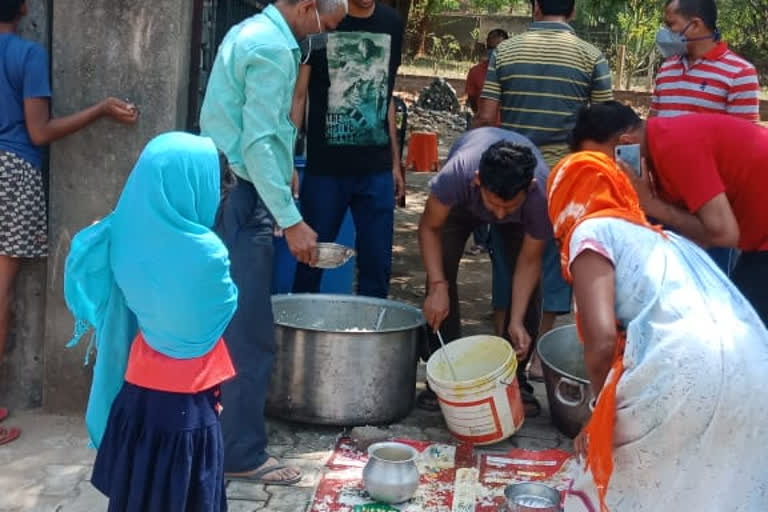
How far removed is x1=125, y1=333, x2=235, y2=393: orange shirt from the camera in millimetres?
2916

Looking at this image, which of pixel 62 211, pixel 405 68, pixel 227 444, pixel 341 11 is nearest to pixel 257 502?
pixel 227 444

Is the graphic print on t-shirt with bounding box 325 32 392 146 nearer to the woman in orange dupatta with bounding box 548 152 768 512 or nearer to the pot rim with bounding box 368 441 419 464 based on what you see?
the pot rim with bounding box 368 441 419 464

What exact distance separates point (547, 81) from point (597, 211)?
88.5 inches

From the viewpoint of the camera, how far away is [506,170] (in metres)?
3.92

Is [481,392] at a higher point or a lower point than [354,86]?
lower

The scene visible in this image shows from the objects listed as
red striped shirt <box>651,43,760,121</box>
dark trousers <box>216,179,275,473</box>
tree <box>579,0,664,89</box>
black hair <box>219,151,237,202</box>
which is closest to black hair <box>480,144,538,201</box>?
dark trousers <box>216,179,275,473</box>

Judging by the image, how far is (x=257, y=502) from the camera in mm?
3816

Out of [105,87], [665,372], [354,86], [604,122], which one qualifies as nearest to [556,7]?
[354,86]

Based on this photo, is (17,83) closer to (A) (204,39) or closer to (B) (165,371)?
(A) (204,39)

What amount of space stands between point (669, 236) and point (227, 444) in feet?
6.39

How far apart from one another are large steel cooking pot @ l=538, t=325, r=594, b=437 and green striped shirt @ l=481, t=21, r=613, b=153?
933 mm

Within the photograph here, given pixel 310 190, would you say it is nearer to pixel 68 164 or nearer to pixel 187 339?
pixel 68 164

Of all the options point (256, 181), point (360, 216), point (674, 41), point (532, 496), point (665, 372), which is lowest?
point (532, 496)

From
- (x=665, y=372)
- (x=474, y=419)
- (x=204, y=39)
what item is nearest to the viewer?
(x=665, y=372)
